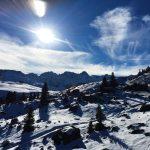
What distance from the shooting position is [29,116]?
81.1 metres

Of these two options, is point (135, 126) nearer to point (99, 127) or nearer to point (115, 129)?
point (115, 129)

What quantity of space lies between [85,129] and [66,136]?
8.29 metres

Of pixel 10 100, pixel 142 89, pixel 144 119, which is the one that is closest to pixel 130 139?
pixel 144 119

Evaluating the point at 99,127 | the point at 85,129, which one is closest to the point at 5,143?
the point at 85,129

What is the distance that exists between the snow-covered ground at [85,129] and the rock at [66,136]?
1.46m

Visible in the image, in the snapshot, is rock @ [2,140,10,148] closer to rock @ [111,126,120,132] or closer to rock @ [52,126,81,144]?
rock @ [52,126,81,144]

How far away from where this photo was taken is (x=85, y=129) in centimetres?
7288

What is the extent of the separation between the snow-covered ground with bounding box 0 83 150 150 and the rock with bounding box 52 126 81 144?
4.78 feet

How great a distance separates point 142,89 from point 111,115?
56539 millimetres

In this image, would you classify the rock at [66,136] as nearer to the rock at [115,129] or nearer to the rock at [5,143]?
the rock at [115,129]

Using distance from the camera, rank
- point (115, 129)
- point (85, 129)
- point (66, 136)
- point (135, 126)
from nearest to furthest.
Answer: point (66, 136) → point (135, 126) → point (115, 129) → point (85, 129)

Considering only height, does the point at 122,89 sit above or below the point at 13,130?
above

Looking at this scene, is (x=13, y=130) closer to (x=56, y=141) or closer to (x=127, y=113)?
(x=56, y=141)

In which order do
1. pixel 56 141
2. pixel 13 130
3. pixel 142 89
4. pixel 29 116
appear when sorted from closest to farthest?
pixel 56 141, pixel 29 116, pixel 13 130, pixel 142 89
